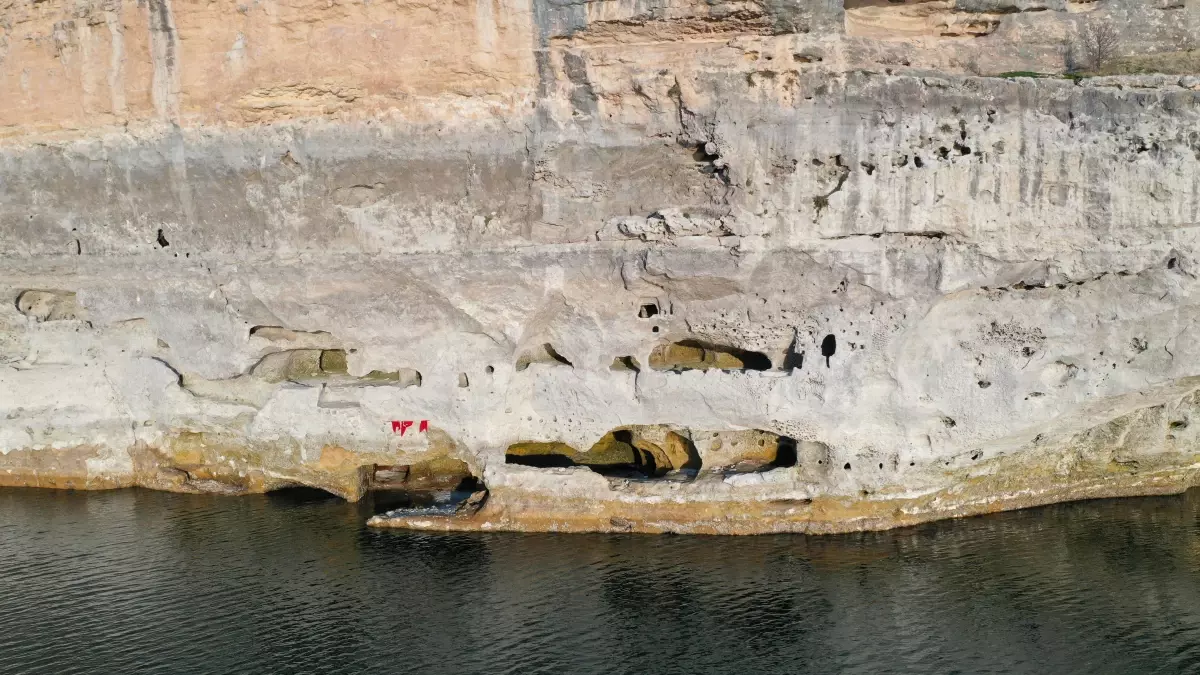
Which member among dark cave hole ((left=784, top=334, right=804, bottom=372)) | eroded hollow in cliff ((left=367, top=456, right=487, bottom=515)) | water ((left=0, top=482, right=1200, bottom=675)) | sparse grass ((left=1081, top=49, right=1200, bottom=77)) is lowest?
water ((left=0, top=482, right=1200, bottom=675))

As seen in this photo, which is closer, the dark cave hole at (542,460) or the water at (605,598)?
the water at (605,598)

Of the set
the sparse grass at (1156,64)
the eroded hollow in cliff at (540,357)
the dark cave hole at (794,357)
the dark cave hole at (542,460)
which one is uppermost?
the sparse grass at (1156,64)

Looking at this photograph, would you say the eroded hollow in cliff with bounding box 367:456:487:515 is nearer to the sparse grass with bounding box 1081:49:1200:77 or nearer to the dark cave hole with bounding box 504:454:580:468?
the dark cave hole with bounding box 504:454:580:468

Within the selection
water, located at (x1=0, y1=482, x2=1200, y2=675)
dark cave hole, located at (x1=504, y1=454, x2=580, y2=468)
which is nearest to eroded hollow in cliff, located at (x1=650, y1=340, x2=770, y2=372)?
dark cave hole, located at (x1=504, y1=454, x2=580, y2=468)

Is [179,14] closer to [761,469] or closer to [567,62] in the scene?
[567,62]

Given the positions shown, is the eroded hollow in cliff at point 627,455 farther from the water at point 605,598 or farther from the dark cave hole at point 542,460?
the water at point 605,598

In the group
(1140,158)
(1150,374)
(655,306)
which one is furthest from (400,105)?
(1150,374)

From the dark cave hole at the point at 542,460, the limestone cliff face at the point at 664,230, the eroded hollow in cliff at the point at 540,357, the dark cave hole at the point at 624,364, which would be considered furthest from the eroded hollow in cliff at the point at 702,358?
the dark cave hole at the point at 542,460
